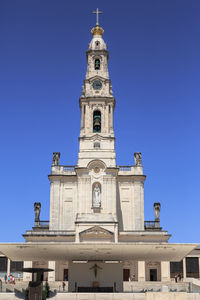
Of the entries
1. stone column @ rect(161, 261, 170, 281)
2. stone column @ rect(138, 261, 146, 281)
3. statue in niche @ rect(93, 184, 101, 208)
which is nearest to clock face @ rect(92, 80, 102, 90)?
statue in niche @ rect(93, 184, 101, 208)

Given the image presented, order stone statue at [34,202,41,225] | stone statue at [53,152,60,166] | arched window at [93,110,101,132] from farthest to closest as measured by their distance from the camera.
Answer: stone statue at [34,202,41,225] < arched window at [93,110,101,132] < stone statue at [53,152,60,166]

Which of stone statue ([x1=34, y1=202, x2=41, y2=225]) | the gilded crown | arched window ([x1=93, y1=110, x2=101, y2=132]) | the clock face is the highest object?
the gilded crown

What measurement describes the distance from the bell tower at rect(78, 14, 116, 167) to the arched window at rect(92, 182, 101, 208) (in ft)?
10.3

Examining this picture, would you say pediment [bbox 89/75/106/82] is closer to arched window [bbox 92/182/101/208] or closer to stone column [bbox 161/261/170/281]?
arched window [bbox 92/182/101/208]

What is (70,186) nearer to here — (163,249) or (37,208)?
(37,208)

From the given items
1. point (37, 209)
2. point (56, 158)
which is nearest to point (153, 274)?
point (37, 209)

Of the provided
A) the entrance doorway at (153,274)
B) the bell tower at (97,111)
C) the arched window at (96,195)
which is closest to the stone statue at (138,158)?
the bell tower at (97,111)

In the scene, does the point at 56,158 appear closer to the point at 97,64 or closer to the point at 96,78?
the point at 96,78

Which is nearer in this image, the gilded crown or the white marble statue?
the white marble statue

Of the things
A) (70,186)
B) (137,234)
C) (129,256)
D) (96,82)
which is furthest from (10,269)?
(96,82)

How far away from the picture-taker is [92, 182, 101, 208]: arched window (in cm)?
5142

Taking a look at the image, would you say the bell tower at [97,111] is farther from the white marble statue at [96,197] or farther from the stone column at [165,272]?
the stone column at [165,272]

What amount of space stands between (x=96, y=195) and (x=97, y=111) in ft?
42.0

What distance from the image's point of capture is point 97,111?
57156 millimetres
